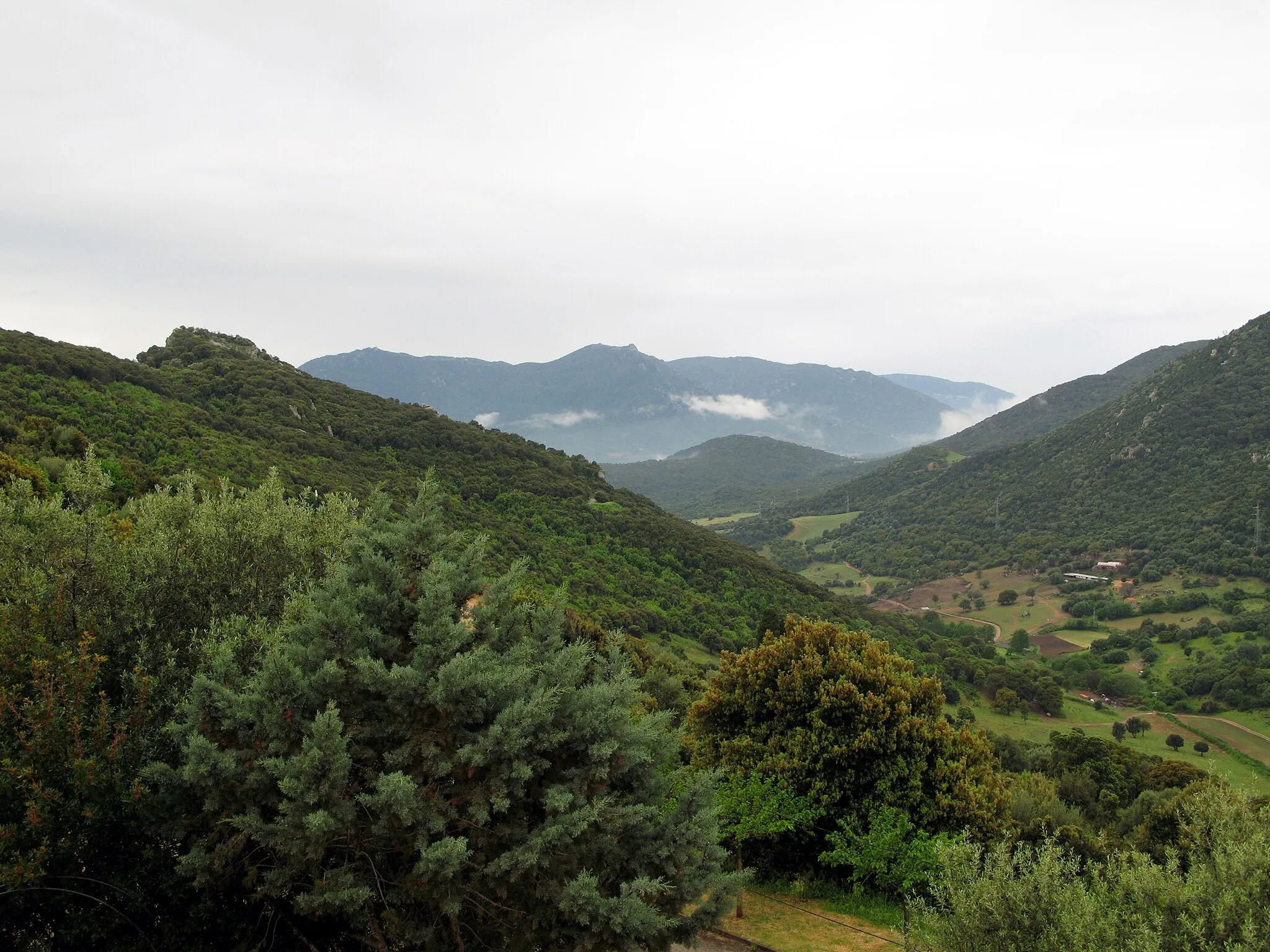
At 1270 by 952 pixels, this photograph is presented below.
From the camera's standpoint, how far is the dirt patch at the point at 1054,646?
283 ft

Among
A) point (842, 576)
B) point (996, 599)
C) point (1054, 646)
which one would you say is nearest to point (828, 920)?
point (1054, 646)

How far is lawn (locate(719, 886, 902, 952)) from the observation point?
13352mm

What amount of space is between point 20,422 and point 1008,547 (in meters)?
134

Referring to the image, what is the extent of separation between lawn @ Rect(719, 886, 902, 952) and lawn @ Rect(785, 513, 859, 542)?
156123 mm

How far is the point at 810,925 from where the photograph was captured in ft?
46.9

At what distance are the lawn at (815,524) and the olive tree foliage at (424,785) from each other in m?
163

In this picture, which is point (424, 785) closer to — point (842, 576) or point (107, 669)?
point (107, 669)

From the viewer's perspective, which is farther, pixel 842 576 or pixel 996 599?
pixel 842 576

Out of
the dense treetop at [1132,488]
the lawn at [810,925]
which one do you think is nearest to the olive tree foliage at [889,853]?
the lawn at [810,925]

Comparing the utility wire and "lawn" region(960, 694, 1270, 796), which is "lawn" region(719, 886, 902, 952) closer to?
the utility wire

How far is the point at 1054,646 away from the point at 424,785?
97.3 m

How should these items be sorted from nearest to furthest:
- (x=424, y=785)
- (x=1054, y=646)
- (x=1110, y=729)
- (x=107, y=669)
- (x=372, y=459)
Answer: (x=424, y=785), (x=107, y=669), (x=372, y=459), (x=1110, y=729), (x=1054, y=646)

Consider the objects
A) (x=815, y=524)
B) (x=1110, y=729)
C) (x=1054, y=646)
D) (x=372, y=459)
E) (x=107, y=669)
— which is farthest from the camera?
(x=815, y=524)

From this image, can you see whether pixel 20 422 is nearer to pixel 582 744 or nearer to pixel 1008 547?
pixel 582 744
